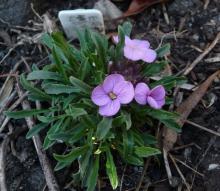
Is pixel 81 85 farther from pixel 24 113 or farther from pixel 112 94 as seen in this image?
pixel 24 113

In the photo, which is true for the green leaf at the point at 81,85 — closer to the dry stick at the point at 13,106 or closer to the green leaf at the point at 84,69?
the green leaf at the point at 84,69

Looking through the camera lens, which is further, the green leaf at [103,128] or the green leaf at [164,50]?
the green leaf at [164,50]

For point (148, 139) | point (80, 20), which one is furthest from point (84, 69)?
point (80, 20)

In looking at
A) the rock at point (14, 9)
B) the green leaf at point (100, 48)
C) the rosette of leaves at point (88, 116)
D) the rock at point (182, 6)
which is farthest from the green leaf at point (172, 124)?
the rock at point (14, 9)

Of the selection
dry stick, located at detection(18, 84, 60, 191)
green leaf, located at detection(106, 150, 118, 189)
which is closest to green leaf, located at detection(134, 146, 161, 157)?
green leaf, located at detection(106, 150, 118, 189)

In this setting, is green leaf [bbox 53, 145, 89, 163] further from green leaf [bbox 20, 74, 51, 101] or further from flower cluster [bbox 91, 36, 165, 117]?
green leaf [bbox 20, 74, 51, 101]

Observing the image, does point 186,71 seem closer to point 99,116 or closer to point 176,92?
point 176,92

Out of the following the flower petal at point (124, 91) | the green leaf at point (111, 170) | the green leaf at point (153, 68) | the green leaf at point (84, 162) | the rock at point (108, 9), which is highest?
the flower petal at point (124, 91)
